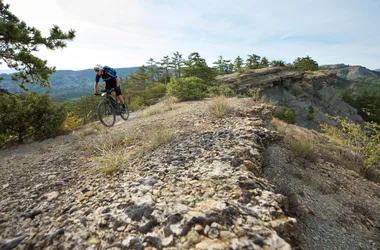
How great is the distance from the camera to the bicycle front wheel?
8008 mm

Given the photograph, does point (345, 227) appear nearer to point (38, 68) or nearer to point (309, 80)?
point (38, 68)

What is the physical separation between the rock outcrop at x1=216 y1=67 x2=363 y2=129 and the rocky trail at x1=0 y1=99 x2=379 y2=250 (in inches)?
1409

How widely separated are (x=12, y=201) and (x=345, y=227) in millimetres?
6298

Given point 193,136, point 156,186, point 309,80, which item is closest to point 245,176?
point 156,186

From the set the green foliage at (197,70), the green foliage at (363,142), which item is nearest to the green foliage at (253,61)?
the green foliage at (197,70)

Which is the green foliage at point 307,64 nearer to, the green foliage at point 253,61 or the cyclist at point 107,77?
the green foliage at point 253,61

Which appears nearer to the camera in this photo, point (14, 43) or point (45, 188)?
point (45, 188)

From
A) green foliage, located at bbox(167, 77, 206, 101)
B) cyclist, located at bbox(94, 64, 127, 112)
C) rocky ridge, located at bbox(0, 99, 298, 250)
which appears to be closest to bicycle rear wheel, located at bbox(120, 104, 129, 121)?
cyclist, located at bbox(94, 64, 127, 112)

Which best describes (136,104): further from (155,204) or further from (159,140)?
(155,204)

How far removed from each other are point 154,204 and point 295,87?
5161 cm

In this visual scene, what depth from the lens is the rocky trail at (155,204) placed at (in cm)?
193

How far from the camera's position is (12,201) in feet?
10.00

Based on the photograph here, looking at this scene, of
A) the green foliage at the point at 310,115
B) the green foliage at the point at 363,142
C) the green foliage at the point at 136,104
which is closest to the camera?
the green foliage at the point at 363,142

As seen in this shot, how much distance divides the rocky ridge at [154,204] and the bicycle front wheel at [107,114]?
12.8ft
